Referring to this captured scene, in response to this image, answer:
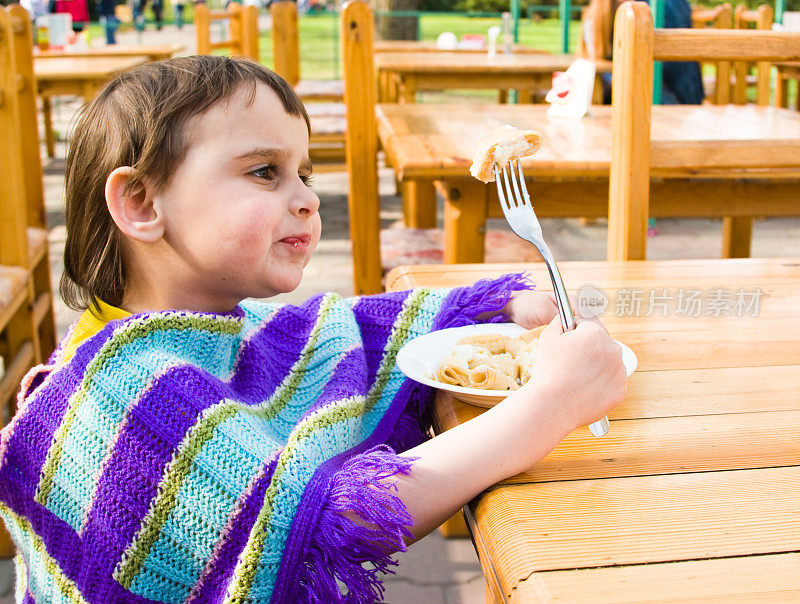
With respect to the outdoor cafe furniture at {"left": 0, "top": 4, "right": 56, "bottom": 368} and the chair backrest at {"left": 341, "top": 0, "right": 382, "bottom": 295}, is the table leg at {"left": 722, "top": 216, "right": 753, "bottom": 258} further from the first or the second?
the outdoor cafe furniture at {"left": 0, "top": 4, "right": 56, "bottom": 368}

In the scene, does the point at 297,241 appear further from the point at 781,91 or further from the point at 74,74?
the point at 781,91

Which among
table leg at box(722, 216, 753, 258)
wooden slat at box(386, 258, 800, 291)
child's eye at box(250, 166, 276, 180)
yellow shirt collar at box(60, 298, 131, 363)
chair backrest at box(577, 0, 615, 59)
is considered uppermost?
chair backrest at box(577, 0, 615, 59)

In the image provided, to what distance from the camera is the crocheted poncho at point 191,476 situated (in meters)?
0.77

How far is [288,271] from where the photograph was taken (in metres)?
1.07

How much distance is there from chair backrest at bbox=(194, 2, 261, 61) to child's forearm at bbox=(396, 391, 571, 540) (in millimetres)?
4615

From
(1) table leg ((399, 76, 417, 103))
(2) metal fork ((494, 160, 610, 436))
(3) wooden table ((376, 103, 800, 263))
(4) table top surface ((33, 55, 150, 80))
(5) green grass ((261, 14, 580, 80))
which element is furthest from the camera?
(5) green grass ((261, 14, 580, 80))

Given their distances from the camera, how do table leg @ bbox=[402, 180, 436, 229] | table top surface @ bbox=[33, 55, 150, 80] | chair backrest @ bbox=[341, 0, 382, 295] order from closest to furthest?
1. chair backrest @ bbox=[341, 0, 382, 295]
2. table leg @ bbox=[402, 180, 436, 229]
3. table top surface @ bbox=[33, 55, 150, 80]

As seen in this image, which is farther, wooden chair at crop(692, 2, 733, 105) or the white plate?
wooden chair at crop(692, 2, 733, 105)

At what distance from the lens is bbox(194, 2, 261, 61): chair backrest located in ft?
16.4

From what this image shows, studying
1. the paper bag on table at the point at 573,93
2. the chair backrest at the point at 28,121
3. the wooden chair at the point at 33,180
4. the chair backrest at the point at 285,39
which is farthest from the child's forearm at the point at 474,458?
the chair backrest at the point at 285,39

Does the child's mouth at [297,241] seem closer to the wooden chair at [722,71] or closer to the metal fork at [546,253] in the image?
the metal fork at [546,253]

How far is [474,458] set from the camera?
775 mm

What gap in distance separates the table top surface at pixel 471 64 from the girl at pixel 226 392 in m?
3.50

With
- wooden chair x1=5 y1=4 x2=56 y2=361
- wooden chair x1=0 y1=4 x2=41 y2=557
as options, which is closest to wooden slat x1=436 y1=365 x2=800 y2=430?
wooden chair x1=0 y1=4 x2=41 y2=557
